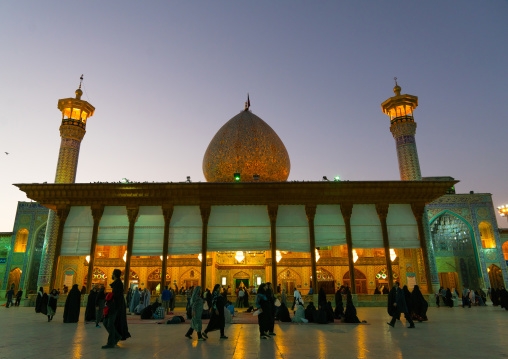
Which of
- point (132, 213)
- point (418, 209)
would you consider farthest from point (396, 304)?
point (132, 213)

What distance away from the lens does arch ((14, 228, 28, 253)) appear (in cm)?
3369

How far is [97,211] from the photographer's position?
771 inches

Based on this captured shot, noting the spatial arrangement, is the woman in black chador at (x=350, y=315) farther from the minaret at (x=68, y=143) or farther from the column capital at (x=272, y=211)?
the minaret at (x=68, y=143)

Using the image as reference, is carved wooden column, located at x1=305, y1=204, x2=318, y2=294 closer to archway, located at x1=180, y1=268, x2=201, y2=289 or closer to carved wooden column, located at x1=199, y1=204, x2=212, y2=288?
carved wooden column, located at x1=199, y1=204, x2=212, y2=288

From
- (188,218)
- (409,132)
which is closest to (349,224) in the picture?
(188,218)

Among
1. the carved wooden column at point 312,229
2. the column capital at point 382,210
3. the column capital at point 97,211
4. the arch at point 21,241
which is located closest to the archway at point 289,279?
the carved wooden column at point 312,229

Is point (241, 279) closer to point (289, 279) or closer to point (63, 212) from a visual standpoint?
point (289, 279)

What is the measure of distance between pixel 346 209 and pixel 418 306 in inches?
345

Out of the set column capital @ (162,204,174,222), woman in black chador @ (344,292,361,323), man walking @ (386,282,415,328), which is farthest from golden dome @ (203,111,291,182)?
man walking @ (386,282,415,328)

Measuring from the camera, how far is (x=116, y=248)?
84.9ft

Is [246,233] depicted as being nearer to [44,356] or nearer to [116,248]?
[116,248]

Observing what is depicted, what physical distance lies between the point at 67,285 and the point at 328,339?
19.0m

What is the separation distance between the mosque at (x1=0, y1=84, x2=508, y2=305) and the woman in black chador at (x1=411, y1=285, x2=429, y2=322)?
740 centimetres

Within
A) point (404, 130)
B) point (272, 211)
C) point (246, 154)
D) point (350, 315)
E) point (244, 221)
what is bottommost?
point (350, 315)
